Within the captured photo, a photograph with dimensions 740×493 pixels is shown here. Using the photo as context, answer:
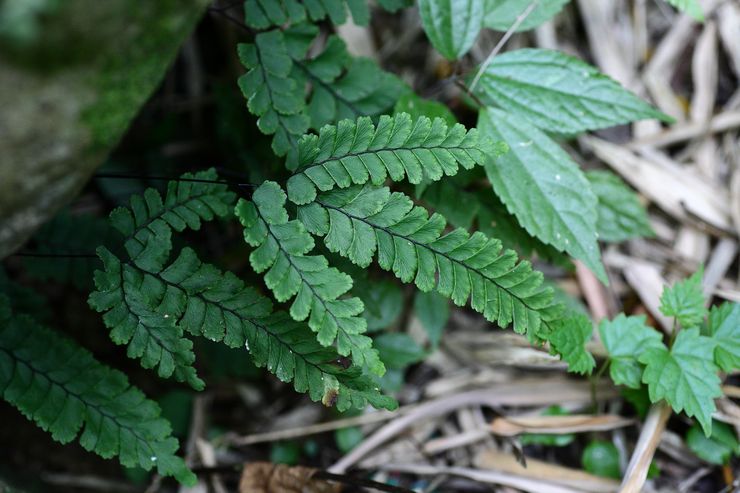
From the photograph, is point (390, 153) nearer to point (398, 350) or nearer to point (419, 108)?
point (419, 108)

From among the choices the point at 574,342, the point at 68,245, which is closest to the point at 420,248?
the point at 574,342

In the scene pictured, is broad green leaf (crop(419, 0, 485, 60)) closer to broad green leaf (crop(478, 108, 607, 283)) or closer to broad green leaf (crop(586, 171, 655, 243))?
broad green leaf (crop(478, 108, 607, 283))

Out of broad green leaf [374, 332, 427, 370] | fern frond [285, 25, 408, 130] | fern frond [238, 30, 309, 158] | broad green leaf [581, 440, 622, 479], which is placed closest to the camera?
fern frond [238, 30, 309, 158]

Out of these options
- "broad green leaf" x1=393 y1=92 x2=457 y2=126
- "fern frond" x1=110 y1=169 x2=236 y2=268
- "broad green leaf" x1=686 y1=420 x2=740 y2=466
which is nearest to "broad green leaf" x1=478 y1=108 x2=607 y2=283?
"broad green leaf" x1=393 y1=92 x2=457 y2=126

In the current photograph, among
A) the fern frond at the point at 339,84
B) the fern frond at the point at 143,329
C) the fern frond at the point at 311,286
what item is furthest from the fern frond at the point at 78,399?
the fern frond at the point at 339,84

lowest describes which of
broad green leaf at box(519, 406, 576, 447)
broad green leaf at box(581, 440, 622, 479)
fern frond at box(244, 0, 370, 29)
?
broad green leaf at box(519, 406, 576, 447)

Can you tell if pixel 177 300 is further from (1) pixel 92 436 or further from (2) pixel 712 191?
(2) pixel 712 191
